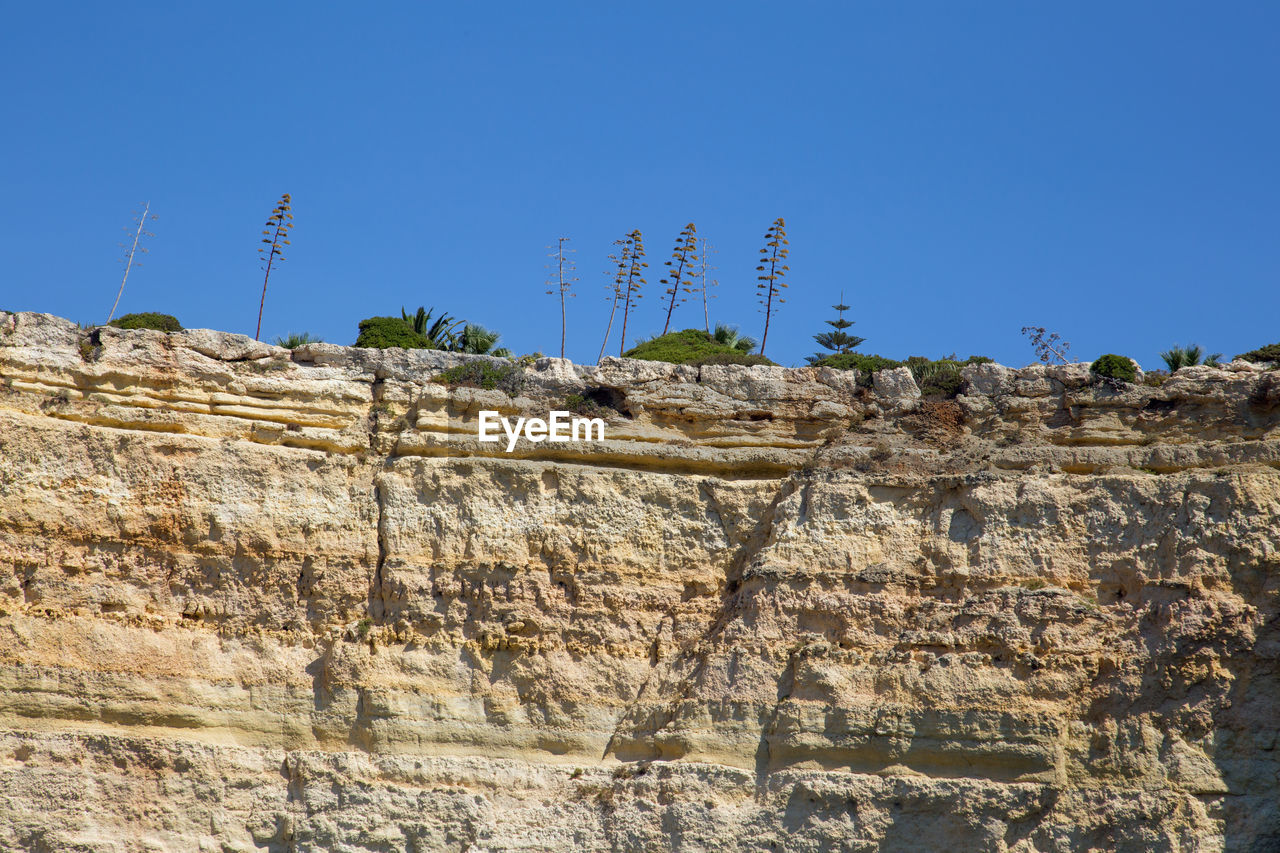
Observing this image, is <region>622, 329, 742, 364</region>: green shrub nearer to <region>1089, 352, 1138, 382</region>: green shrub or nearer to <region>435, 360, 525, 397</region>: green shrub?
<region>435, 360, 525, 397</region>: green shrub

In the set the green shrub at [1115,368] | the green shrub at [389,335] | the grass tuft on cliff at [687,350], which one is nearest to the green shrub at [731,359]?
the grass tuft on cliff at [687,350]

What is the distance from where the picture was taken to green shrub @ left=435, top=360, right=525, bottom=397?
56.1 feet

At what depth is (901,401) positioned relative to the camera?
17516 millimetres

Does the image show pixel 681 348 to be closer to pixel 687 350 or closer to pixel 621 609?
pixel 687 350

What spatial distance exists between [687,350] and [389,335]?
5761mm

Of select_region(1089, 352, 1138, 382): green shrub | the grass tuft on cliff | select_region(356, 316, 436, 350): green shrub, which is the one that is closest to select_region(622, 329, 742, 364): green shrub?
the grass tuft on cliff

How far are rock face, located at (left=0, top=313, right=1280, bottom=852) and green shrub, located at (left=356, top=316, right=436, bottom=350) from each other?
790 cm

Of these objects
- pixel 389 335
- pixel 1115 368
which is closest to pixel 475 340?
pixel 389 335

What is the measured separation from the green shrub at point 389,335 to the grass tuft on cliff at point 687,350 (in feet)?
13.4

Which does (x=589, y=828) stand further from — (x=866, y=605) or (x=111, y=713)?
(x=111, y=713)

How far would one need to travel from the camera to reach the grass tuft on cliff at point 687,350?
20.7m

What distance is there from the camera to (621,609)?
16.1 m

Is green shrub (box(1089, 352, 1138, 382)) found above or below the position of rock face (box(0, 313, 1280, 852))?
above

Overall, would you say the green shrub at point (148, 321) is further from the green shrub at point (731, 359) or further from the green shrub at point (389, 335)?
the green shrub at point (731, 359)
